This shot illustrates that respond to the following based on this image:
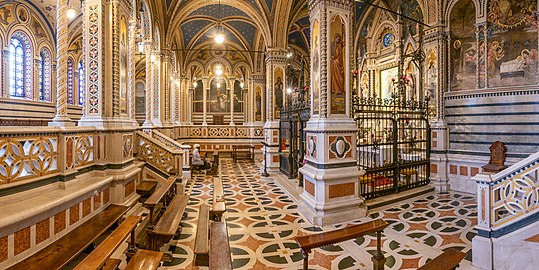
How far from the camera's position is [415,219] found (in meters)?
6.08

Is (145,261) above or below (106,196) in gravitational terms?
below

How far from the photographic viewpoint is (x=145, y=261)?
10.4 feet

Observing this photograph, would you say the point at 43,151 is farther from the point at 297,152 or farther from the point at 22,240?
the point at 297,152

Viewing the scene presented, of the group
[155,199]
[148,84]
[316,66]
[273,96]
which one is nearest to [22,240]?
[155,199]

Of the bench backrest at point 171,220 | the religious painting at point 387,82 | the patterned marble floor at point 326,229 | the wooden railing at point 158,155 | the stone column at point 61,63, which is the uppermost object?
the religious painting at point 387,82

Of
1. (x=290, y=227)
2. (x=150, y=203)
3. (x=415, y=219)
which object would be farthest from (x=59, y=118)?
(x=415, y=219)

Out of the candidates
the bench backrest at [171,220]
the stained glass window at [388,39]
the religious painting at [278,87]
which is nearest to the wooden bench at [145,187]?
the bench backrest at [171,220]

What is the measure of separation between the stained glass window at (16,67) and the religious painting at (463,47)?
17.5 m

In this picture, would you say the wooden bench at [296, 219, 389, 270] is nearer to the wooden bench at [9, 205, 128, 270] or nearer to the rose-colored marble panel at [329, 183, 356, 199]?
the rose-colored marble panel at [329, 183, 356, 199]

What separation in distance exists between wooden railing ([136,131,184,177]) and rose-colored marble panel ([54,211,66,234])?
397cm

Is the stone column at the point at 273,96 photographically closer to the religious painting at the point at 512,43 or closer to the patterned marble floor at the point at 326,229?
the patterned marble floor at the point at 326,229

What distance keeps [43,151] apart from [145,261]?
2312 mm

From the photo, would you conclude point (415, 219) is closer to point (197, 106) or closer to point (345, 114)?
point (345, 114)

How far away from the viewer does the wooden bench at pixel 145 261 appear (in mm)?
3036
